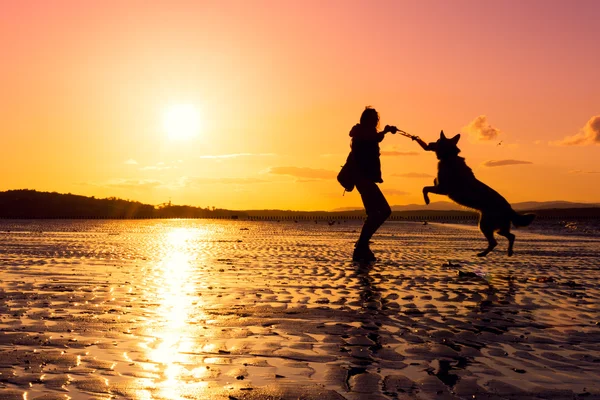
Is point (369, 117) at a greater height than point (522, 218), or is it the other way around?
point (369, 117)

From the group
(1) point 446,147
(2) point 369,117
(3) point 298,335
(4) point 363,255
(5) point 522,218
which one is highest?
(2) point 369,117

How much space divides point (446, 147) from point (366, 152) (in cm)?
172

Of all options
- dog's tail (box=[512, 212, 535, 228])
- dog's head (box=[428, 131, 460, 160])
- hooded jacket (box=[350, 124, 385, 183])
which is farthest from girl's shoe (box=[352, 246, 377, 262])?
dog's tail (box=[512, 212, 535, 228])

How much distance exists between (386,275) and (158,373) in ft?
24.2

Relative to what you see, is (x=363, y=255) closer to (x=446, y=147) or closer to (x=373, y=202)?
(x=373, y=202)

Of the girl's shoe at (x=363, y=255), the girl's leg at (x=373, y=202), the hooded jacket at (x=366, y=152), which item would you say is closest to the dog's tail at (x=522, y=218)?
the girl's leg at (x=373, y=202)

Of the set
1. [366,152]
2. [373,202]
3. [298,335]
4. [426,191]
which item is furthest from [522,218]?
[298,335]

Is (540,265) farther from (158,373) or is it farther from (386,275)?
(158,373)

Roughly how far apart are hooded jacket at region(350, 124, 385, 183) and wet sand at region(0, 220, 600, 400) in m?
2.74

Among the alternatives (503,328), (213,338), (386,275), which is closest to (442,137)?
(386,275)

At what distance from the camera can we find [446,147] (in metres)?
12.9

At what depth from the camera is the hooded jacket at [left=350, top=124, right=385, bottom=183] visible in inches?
550

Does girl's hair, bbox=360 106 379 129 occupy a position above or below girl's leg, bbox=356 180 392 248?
above

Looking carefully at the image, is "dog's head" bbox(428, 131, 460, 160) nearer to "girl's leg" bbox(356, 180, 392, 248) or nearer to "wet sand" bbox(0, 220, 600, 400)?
"girl's leg" bbox(356, 180, 392, 248)
